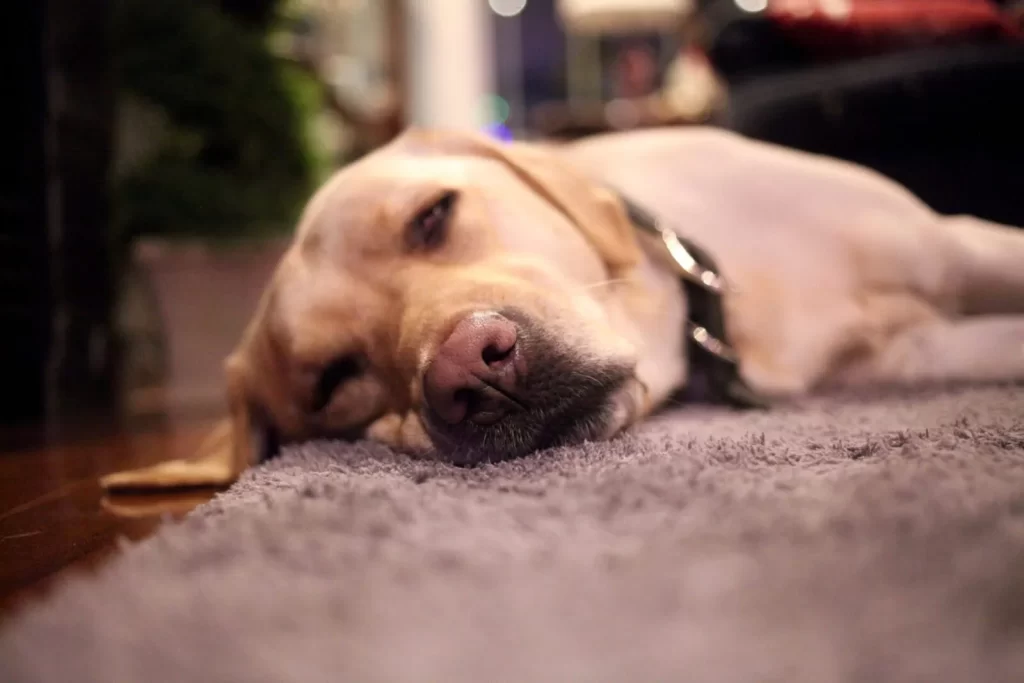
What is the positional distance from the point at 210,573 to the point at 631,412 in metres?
0.77

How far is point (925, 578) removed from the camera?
2.00 ft

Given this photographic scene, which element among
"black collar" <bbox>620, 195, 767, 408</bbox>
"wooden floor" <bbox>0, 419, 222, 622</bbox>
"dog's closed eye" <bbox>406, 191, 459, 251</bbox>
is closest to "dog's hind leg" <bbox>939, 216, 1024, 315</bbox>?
"black collar" <bbox>620, 195, 767, 408</bbox>

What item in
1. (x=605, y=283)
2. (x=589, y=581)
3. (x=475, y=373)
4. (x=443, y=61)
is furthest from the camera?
(x=443, y=61)

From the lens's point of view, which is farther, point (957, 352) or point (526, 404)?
point (957, 352)

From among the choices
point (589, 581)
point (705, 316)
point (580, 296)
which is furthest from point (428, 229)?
point (589, 581)

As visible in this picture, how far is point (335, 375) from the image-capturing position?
1.51m

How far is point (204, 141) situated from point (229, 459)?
2026 millimetres

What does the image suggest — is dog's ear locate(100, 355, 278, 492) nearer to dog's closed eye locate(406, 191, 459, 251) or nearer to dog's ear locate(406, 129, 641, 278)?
dog's closed eye locate(406, 191, 459, 251)

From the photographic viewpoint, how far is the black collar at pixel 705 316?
5.44 ft

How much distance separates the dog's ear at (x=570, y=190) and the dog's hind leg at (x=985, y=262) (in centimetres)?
72

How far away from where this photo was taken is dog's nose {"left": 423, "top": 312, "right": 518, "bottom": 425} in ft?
3.70

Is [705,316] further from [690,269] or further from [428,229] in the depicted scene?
[428,229]

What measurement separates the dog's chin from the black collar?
424mm

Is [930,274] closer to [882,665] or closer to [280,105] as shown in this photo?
[882,665]
